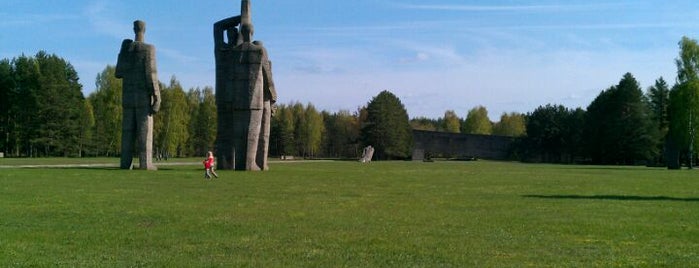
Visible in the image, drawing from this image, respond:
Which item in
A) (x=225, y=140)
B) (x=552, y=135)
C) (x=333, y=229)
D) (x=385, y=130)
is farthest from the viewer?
(x=552, y=135)

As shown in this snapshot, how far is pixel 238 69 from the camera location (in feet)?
115

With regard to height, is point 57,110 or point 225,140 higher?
point 57,110

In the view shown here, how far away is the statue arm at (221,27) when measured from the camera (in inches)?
1446

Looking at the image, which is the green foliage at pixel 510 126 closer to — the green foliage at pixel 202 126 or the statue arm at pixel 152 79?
the green foliage at pixel 202 126

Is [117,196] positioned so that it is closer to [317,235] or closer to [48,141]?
[317,235]

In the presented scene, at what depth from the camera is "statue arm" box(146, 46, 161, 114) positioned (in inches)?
1292

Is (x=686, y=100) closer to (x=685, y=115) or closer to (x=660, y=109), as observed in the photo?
(x=685, y=115)

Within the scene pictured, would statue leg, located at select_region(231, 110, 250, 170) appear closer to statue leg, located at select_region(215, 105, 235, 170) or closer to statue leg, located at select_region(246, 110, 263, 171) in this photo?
statue leg, located at select_region(246, 110, 263, 171)

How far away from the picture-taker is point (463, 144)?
106062mm

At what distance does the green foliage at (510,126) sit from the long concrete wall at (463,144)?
36655 mm

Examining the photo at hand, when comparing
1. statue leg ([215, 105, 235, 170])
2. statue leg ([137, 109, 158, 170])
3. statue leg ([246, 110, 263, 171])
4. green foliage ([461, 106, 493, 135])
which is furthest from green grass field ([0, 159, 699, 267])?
green foliage ([461, 106, 493, 135])

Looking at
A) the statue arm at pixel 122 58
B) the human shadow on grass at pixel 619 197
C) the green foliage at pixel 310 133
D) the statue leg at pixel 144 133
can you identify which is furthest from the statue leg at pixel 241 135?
the green foliage at pixel 310 133

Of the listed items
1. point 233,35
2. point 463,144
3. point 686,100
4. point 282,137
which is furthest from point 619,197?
point 282,137

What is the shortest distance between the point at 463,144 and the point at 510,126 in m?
44.8
